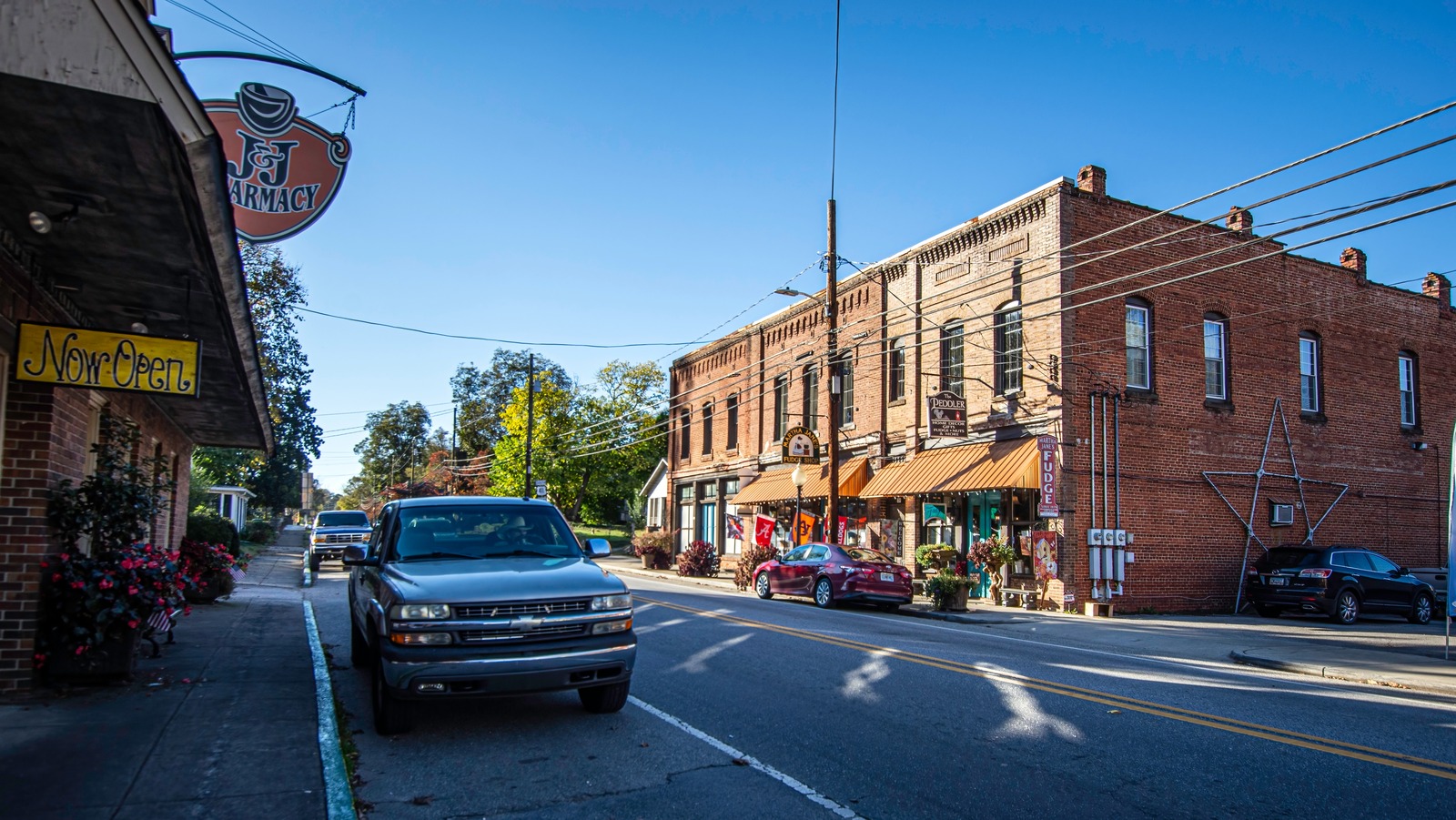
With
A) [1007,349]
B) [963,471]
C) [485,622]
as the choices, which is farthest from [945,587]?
[485,622]

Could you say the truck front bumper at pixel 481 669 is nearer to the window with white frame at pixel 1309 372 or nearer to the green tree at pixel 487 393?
the window with white frame at pixel 1309 372

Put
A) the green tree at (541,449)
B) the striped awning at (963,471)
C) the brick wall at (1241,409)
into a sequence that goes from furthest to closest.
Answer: the green tree at (541,449) < the brick wall at (1241,409) < the striped awning at (963,471)

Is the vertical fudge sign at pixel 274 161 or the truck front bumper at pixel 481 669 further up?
the vertical fudge sign at pixel 274 161

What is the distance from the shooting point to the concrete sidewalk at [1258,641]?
1238 cm

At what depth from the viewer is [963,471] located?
22516 millimetres

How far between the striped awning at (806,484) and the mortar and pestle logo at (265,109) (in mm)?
20320

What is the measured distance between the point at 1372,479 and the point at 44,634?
29158mm

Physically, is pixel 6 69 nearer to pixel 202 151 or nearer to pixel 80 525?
pixel 202 151

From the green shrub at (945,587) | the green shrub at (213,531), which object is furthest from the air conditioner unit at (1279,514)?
the green shrub at (213,531)

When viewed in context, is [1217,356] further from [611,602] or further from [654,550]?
[611,602]

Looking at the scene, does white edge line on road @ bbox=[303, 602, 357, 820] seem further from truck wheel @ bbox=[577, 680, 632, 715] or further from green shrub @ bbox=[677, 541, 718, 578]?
green shrub @ bbox=[677, 541, 718, 578]

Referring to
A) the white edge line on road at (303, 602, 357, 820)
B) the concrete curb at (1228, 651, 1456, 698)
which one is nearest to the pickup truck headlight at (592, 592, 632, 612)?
the white edge line on road at (303, 602, 357, 820)

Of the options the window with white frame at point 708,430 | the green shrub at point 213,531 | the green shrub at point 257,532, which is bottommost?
the green shrub at point 257,532

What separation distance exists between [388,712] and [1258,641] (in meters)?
14.6
